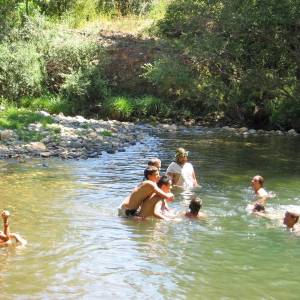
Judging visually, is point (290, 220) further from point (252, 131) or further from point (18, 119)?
point (252, 131)

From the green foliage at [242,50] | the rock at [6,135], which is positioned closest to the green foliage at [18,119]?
the rock at [6,135]

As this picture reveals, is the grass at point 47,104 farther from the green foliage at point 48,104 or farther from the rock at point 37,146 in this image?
the rock at point 37,146

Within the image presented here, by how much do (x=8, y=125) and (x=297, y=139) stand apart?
11290 millimetres

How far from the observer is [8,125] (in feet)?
70.1

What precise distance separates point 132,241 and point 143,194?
161 centimetres

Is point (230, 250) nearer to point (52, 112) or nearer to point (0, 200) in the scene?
point (0, 200)

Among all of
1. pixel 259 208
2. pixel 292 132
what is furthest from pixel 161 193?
pixel 292 132

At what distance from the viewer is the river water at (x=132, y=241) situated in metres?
7.25

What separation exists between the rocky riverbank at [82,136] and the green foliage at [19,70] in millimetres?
5759

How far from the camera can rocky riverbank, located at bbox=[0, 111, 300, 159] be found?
18.1 meters

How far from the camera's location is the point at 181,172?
1377 centimetres

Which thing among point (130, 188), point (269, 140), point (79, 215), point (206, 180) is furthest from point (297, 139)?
point (79, 215)

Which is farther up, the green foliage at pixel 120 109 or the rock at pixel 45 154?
the green foliage at pixel 120 109

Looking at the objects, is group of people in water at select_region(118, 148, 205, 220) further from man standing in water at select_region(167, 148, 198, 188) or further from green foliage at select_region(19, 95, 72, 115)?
green foliage at select_region(19, 95, 72, 115)
